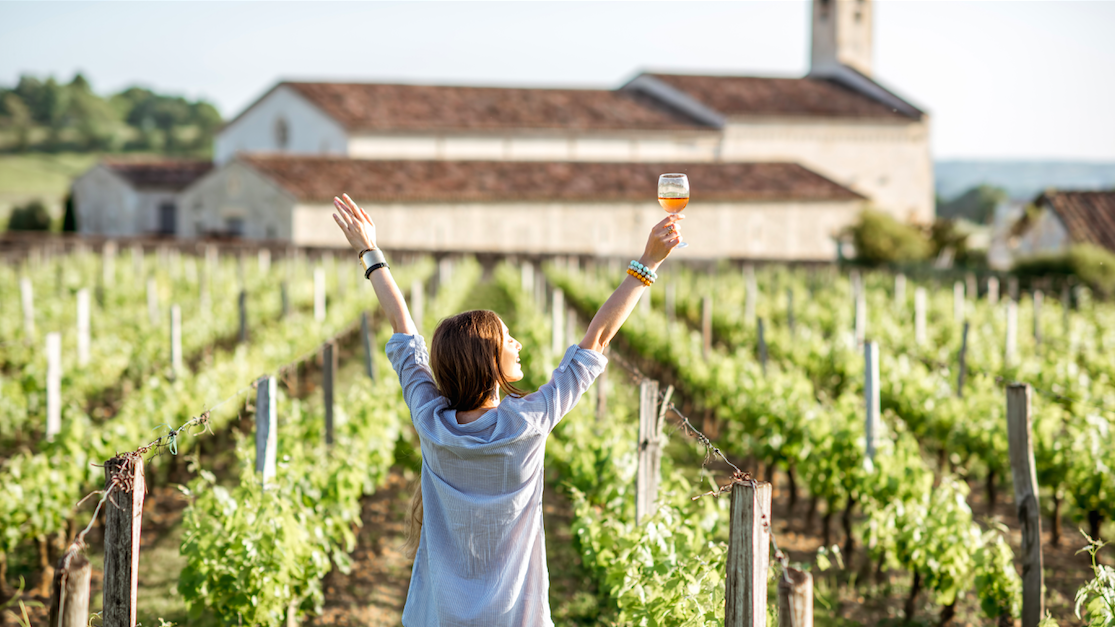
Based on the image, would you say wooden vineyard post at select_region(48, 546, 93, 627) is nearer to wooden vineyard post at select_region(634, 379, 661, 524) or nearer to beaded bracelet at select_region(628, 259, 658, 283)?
beaded bracelet at select_region(628, 259, 658, 283)

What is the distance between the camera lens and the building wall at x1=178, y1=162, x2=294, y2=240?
32469 mm

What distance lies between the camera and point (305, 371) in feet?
41.2

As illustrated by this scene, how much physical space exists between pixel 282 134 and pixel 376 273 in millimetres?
44122

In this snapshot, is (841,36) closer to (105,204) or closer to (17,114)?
(105,204)

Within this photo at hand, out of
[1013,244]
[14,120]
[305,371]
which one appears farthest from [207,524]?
[14,120]

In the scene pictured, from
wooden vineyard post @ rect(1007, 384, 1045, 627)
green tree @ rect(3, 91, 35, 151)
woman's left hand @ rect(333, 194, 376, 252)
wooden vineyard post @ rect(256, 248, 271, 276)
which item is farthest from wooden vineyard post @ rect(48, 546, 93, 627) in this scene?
green tree @ rect(3, 91, 35, 151)

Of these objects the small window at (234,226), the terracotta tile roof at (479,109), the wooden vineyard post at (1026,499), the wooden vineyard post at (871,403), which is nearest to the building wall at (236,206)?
the small window at (234,226)

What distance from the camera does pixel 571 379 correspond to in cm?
238

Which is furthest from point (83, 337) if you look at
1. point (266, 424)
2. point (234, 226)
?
point (234, 226)

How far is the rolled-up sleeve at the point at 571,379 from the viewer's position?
7.70 ft

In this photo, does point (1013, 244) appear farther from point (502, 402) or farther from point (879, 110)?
point (502, 402)

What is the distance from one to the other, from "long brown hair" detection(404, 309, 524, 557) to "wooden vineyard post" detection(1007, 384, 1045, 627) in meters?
3.28

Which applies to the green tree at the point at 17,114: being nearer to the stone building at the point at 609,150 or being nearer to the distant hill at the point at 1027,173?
the stone building at the point at 609,150

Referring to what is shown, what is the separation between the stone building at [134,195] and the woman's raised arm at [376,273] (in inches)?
1717
